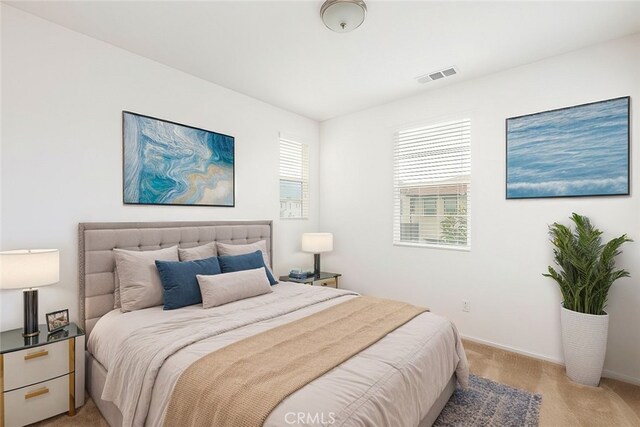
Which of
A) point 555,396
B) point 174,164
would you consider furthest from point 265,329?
point 555,396

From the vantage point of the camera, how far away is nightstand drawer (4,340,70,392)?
6.12 ft

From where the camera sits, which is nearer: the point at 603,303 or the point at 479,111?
the point at 603,303

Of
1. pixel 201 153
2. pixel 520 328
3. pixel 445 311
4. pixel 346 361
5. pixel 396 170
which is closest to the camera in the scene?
pixel 346 361

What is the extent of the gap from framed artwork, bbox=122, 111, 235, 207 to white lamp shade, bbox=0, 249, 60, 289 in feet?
2.75

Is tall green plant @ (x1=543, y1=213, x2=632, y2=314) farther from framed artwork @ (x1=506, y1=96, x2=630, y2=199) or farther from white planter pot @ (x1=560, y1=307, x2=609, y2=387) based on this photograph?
framed artwork @ (x1=506, y1=96, x2=630, y2=199)

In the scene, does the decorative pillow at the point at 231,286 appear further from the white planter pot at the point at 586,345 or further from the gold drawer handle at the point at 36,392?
the white planter pot at the point at 586,345

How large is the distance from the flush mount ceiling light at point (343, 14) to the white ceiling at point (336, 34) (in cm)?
7

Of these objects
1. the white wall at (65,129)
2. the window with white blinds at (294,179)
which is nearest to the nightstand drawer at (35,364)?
the white wall at (65,129)

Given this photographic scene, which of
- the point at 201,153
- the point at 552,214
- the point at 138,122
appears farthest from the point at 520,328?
the point at 138,122

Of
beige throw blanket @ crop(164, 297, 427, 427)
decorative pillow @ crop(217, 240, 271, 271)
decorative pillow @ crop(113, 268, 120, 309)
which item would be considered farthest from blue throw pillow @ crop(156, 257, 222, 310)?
beige throw blanket @ crop(164, 297, 427, 427)

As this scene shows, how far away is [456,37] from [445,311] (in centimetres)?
275

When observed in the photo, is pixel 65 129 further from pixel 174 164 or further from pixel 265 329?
pixel 265 329

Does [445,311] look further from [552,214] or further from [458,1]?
[458,1]

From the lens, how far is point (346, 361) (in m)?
1.56
